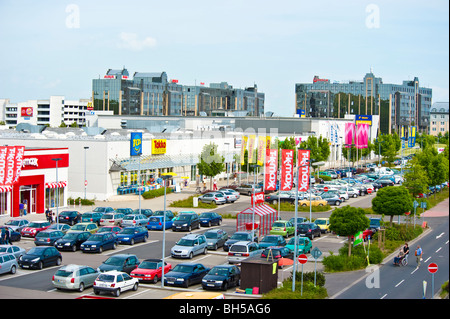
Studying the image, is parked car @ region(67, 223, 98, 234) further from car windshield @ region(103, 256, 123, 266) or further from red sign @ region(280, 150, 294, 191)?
red sign @ region(280, 150, 294, 191)

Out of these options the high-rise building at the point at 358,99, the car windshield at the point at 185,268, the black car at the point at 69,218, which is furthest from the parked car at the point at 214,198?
the high-rise building at the point at 358,99

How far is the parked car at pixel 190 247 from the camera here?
34312mm

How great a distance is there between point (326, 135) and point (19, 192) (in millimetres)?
69441

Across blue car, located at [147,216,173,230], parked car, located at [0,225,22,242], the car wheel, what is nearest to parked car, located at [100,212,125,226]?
blue car, located at [147,216,173,230]

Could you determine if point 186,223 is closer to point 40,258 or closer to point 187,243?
point 187,243

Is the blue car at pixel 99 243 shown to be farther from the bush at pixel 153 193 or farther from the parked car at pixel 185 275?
the bush at pixel 153 193

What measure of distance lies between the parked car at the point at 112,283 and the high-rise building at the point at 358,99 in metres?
153

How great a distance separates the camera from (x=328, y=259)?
32.6 metres

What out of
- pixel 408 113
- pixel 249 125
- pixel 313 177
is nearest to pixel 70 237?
pixel 313 177

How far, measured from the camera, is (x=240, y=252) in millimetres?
33406

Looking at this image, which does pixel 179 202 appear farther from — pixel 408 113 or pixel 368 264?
pixel 408 113

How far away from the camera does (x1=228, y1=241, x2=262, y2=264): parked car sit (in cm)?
3306

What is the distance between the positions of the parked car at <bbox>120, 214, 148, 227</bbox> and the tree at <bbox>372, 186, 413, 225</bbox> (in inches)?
663

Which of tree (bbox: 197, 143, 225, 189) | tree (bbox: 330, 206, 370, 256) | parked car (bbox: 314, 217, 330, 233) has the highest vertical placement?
tree (bbox: 197, 143, 225, 189)
